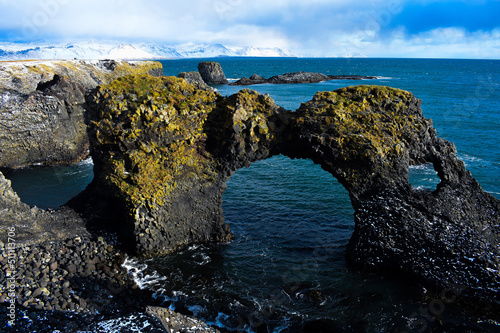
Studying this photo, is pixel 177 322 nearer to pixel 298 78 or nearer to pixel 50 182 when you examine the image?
pixel 50 182

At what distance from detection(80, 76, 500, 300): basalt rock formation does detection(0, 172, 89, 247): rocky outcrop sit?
5.99ft

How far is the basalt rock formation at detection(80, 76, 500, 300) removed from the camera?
21.2 metres

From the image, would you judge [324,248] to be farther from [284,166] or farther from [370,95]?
[284,166]

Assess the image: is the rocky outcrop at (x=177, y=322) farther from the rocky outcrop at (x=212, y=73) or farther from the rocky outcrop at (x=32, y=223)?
the rocky outcrop at (x=212, y=73)

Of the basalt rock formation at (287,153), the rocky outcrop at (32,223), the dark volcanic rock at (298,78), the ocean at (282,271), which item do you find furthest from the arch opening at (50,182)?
the dark volcanic rock at (298,78)

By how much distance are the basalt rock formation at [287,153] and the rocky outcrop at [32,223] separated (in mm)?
1826

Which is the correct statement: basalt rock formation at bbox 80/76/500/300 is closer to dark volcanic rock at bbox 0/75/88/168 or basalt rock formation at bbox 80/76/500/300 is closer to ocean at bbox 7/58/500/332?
ocean at bbox 7/58/500/332

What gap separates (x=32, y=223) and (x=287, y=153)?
17.3 metres

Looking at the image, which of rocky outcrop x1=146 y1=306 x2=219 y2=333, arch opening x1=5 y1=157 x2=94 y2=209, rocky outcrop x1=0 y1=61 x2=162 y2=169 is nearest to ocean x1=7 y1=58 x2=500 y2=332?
arch opening x1=5 y1=157 x2=94 y2=209

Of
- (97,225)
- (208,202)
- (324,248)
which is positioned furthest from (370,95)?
(97,225)

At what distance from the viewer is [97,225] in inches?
Answer: 919

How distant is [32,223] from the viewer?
21859mm

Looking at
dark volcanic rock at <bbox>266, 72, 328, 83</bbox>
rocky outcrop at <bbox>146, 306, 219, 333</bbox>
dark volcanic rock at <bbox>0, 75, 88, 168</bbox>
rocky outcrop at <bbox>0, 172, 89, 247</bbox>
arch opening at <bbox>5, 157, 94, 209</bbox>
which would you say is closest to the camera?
rocky outcrop at <bbox>146, 306, 219, 333</bbox>

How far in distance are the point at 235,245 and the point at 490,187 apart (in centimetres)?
2803
